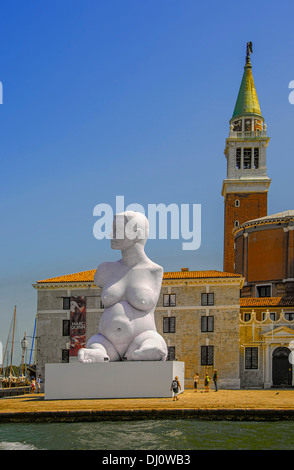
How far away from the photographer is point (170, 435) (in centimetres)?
1516

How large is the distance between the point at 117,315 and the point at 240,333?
62.3 ft

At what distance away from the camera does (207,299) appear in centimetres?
3962

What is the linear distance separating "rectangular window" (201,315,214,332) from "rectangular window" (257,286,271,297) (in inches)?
615

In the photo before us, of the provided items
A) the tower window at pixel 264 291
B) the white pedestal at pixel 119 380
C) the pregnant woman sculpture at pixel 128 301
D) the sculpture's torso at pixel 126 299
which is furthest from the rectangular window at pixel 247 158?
the white pedestal at pixel 119 380

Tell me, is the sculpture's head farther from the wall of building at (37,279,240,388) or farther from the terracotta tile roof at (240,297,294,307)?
the terracotta tile roof at (240,297,294,307)

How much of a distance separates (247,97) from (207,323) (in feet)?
139

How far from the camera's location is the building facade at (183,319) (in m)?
38.6

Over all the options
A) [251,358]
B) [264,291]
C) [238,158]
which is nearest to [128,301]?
[251,358]

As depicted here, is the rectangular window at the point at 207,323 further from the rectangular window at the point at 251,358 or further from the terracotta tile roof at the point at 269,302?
the terracotta tile roof at the point at 269,302

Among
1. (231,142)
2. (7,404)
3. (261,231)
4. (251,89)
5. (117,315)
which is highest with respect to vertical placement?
(251,89)

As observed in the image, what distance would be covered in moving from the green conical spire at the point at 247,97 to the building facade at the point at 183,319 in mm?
36926

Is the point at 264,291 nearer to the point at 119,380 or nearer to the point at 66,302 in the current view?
the point at 66,302
